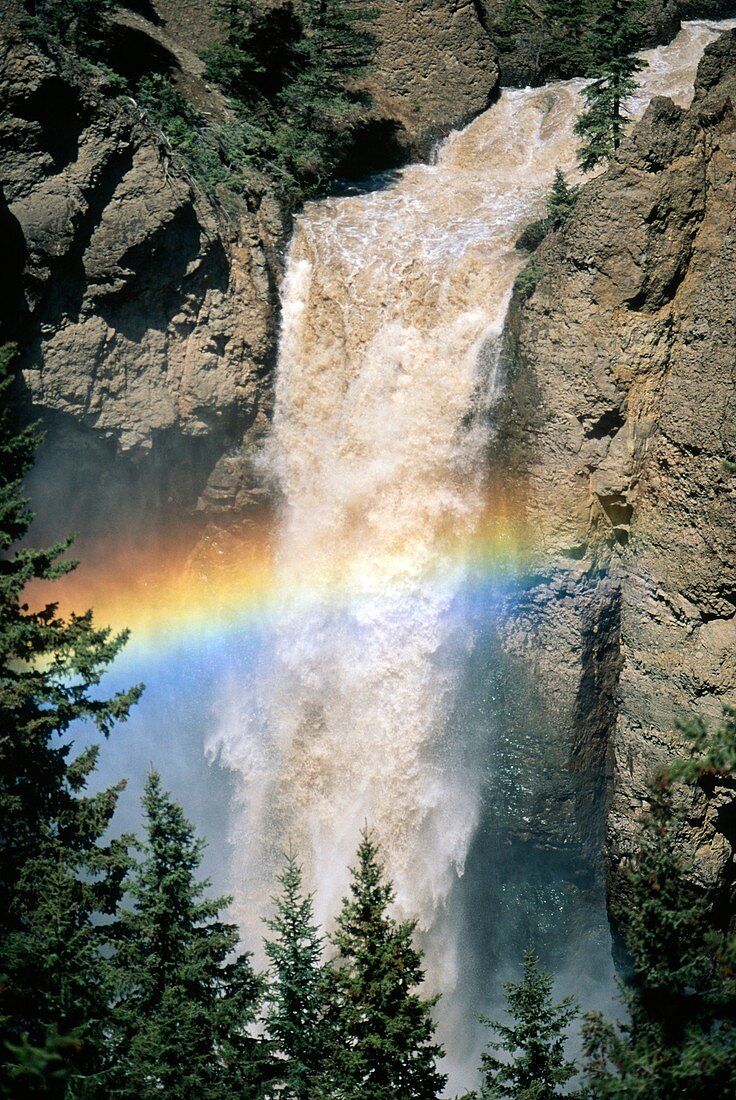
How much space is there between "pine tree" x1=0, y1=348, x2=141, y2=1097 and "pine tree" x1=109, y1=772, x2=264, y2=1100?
439 millimetres

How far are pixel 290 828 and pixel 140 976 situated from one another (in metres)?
9.57

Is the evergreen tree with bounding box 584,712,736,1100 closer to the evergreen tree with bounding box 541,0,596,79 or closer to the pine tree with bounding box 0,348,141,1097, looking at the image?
the pine tree with bounding box 0,348,141,1097

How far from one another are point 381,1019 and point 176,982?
2.84 meters

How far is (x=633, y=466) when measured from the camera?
22.4 m

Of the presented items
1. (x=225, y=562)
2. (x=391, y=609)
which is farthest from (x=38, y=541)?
(x=391, y=609)

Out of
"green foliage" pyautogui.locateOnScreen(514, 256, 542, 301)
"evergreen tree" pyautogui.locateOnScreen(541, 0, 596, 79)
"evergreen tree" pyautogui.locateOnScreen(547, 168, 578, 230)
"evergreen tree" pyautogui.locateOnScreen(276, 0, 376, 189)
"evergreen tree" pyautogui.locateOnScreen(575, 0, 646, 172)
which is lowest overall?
"green foliage" pyautogui.locateOnScreen(514, 256, 542, 301)

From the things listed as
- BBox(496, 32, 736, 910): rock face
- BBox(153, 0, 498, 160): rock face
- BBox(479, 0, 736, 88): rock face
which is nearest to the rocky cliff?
BBox(153, 0, 498, 160): rock face

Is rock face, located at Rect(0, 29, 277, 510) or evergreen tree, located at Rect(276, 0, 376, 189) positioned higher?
evergreen tree, located at Rect(276, 0, 376, 189)

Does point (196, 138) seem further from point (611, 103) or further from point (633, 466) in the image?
point (633, 466)

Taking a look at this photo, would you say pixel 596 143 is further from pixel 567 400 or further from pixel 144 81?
pixel 144 81

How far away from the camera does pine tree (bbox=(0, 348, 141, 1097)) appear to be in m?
14.8

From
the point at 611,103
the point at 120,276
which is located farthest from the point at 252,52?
the point at 611,103

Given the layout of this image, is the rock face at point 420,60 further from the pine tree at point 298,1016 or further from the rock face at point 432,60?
the pine tree at point 298,1016

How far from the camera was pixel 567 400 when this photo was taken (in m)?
22.8
